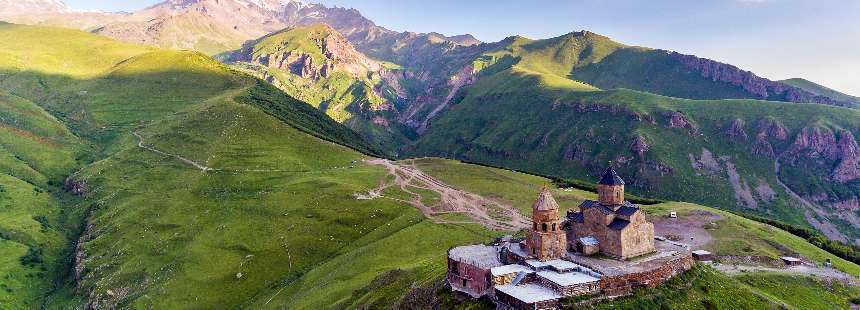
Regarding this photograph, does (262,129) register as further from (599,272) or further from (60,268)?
(599,272)

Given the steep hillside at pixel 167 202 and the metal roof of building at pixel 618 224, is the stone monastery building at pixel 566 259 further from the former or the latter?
the steep hillside at pixel 167 202

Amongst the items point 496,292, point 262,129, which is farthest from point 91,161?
point 496,292

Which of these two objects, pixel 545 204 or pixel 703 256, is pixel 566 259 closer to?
pixel 545 204

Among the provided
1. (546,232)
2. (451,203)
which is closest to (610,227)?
(546,232)

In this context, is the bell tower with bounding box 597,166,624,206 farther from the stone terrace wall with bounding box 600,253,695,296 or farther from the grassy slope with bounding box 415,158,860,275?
the grassy slope with bounding box 415,158,860,275

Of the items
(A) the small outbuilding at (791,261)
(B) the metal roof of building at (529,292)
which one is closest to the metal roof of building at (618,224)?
(B) the metal roof of building at (529,292)

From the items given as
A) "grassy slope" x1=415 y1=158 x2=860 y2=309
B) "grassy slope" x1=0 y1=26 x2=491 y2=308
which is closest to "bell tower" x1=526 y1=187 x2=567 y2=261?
"grassy slope" x1=415 y1=158 x2=860 y2=309

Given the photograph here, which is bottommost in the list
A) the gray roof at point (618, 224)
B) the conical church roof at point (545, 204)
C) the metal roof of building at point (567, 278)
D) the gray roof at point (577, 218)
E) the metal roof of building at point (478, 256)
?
the metal roof of building at point (478, 256)

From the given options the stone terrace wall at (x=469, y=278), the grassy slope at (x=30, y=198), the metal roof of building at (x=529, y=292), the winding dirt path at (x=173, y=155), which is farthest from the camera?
the winding dirt path at (x=173, y=155)
